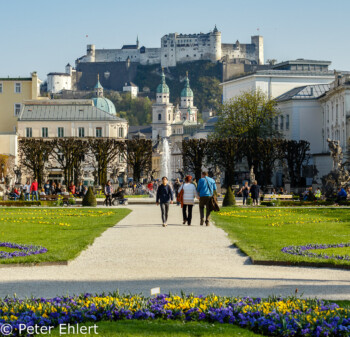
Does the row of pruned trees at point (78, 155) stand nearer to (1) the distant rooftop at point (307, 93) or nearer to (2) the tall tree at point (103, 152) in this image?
(2) the tall tree at point (103, 152)

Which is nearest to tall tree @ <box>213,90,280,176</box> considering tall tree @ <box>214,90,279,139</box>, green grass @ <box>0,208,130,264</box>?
tall tree @ <box>214,90,279,139</box>

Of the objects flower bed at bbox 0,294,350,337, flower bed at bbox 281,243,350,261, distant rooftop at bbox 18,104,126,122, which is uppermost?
distant rooftop at bbox 18,104,126,122

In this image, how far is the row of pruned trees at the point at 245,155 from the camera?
243ft

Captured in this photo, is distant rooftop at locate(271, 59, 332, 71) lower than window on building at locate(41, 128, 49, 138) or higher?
higher

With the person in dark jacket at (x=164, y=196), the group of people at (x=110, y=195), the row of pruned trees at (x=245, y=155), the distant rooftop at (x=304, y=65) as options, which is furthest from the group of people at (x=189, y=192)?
the distant rooftop at (x=304, y=65)

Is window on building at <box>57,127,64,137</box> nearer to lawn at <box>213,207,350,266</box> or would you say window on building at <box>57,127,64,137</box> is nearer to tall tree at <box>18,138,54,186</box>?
tall tree at <box>18,138,54,186</box>

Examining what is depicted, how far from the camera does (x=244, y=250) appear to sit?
18.4 metres

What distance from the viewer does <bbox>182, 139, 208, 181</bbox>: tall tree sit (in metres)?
75.9

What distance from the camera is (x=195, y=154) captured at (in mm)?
76375

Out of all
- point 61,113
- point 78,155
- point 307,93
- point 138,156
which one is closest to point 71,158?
point 78,155

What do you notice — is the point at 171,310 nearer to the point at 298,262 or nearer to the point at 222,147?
the point at 298,262

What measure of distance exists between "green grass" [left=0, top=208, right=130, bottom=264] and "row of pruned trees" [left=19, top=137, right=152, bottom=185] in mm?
38807

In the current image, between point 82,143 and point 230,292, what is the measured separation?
65120 mm

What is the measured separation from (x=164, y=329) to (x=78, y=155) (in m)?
64.7
